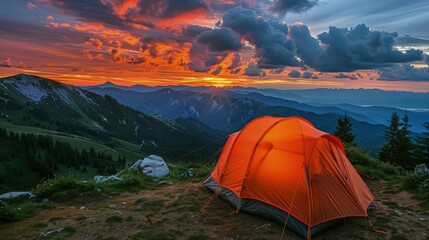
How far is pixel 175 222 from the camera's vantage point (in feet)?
38.8

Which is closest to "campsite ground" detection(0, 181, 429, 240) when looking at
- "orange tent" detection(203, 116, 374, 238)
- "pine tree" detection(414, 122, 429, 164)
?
"orange tent" detection(203, 116, 374, 238)

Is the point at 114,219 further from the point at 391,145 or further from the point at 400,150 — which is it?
the point at 391,145

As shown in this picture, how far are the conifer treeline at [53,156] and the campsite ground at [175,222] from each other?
470 feet

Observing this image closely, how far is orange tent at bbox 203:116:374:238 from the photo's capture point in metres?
11.5

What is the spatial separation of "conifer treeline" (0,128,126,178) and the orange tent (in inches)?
5707

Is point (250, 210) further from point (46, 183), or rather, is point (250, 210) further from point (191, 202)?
point (46, 183)

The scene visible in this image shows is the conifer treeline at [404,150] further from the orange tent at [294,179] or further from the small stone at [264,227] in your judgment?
the small stone at [264,227]

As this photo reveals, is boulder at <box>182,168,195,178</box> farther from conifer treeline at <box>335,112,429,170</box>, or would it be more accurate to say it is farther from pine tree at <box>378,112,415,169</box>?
pine tree at <box>378,112,415,169</box>

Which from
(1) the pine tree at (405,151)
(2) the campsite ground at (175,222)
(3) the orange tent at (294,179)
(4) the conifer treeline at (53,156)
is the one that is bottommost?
(4) the conifer treeline at (53,156)

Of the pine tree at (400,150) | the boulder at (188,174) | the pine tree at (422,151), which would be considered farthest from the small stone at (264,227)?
the pine tree at (422,151)

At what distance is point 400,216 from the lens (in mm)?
12883

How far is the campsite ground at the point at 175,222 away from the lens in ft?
35.0

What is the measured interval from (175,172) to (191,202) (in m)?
7.42

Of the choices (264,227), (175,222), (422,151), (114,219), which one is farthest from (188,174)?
(422,151)
